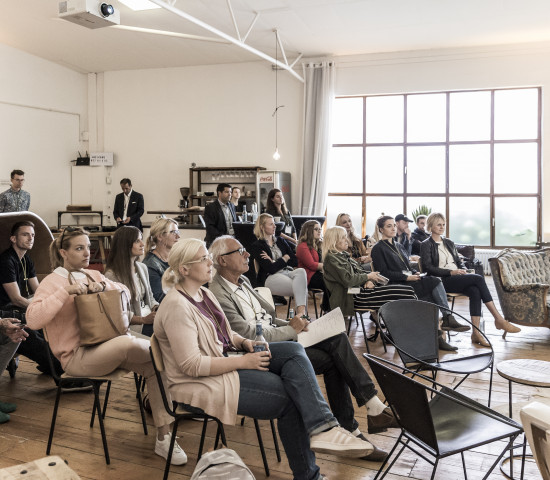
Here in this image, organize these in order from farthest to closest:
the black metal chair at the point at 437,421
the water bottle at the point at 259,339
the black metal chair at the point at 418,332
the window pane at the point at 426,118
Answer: the window pane at the point at 426,118 → the black metal chair at the point at 418,332 → the water bottle at the point at 259,339 → the black metal chair at the point at 437,421

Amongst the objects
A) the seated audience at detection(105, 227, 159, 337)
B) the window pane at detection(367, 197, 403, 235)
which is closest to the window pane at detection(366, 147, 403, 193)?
the window pane at detection(367, 197, 403, 235)

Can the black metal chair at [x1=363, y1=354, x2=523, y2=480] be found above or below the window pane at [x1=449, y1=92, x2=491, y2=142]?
below

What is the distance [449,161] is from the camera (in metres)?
11.0

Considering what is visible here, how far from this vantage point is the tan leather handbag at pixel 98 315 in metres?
2.99

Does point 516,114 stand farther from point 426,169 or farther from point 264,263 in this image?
point 264,263

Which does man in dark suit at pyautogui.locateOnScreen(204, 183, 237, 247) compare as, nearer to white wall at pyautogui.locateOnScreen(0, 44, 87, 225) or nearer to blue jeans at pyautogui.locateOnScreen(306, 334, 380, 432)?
blue jeans at pyautogui.locateOnScreen(306, 334, 380, 432)

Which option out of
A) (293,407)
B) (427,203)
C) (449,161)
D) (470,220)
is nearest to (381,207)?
(427,203)

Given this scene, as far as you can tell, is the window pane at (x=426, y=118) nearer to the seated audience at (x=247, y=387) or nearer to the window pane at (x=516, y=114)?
the window pane at (x=516, y=114)

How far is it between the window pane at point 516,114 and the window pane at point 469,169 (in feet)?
1.43

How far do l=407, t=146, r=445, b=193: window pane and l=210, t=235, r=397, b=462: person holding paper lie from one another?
8.49 m

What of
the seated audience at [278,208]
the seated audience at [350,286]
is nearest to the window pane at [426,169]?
the seated audience at [278,208]

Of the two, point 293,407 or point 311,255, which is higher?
point 311,255

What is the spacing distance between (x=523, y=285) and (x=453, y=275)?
27.2 inches

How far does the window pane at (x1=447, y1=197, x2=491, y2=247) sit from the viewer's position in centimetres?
1088
